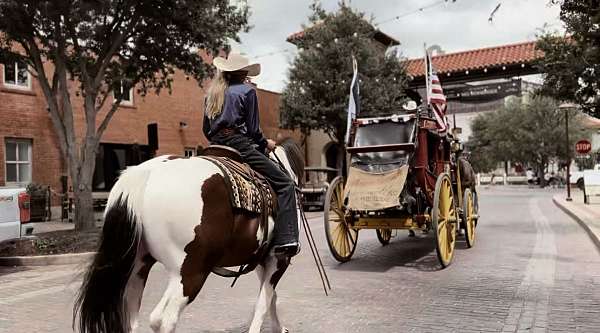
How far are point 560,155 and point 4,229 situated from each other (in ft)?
138

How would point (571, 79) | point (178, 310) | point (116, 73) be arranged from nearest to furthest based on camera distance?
point (178, 310) → point (571, 79) → point (116, 73)

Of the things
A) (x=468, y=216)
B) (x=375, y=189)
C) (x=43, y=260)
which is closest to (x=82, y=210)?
(x=43, y=260)

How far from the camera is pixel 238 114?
4.41 meters

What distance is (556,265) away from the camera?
864 centimetres

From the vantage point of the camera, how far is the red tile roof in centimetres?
2702

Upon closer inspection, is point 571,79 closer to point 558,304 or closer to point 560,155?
point 558,304

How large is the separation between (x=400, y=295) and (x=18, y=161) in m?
16.5

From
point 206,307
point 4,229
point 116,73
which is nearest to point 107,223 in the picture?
point 206,307

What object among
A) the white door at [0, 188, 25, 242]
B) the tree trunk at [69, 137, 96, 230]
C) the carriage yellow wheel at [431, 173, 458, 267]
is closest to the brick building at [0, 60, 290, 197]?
the tree trunk at [69, 137, 96, 230]

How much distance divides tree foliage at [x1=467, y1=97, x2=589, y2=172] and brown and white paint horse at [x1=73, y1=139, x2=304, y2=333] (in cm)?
3845

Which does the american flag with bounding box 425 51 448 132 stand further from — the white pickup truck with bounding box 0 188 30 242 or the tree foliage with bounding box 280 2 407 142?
the tree foliage with bounding box 280 2 407 142

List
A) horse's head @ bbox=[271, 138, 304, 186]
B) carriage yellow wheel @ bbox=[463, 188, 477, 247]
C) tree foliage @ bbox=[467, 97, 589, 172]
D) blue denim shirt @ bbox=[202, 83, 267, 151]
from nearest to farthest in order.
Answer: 1. blue denim shirt @ bbox=[202, 83, 267, 151]
2. horse's head @ bbox=[271, 138, 304, 186]
3. carriage yellow wheel @ bbox=[463, 188, 477, 247]
4. tree foliage @ bbox=[467, 97, 589, 172]

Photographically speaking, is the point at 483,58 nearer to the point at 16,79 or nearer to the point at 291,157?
the point at 16,79

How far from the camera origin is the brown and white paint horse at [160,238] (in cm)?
370
